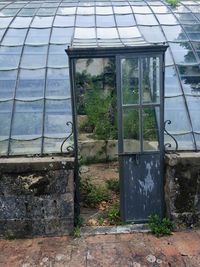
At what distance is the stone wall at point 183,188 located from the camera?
222 inches

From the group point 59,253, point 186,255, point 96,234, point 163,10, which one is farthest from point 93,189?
point 163,10

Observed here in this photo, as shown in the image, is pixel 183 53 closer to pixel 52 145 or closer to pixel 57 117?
pixel 57 117

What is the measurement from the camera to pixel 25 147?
612 cm

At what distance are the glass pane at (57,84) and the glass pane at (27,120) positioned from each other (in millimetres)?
296

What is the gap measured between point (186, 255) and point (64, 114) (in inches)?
115

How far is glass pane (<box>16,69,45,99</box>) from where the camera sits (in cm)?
670

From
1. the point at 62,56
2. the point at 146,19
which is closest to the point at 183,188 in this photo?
the point at 62,56

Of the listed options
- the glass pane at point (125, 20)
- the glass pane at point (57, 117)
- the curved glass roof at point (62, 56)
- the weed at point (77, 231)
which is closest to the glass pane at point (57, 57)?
the curved glass roof at point (62, 56)

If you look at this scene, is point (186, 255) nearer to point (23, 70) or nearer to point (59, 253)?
point (59, 253)

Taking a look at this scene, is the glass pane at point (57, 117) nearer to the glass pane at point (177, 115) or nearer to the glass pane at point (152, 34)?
the glass pane at point (177, 115)

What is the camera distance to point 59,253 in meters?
5.23

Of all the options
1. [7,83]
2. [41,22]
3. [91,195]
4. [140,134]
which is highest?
[41,22]

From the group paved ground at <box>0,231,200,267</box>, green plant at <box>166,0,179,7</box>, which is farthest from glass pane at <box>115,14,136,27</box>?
paved ground at <box>0,231,200,267</box>

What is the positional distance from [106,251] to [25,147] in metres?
2.07
